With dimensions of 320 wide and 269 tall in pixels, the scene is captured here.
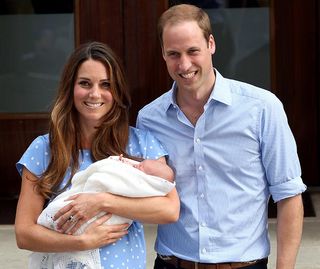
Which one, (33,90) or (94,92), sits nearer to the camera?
(94,92)

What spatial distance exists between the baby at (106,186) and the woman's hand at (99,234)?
18 millimetres

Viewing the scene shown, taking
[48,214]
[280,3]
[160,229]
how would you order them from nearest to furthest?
[48,214], [160,229], [280,3]

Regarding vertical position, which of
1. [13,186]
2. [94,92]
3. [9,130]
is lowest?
[13,186]

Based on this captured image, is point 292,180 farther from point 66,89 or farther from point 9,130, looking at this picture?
point 9,130

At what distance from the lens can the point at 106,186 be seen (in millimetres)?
3195

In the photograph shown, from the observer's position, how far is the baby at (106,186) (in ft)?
10.5

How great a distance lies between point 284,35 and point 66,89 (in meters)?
4.40

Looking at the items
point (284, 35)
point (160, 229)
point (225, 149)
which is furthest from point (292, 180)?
point (284, 35)

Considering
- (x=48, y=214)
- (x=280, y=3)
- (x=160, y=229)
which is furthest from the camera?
(x=280, y=3)

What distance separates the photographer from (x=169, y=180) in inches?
129

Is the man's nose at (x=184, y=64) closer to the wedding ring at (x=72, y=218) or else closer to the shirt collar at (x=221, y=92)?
the shirt collar at (x=221, y=92)

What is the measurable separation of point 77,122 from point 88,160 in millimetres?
165

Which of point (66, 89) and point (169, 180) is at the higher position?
point (66, 89)

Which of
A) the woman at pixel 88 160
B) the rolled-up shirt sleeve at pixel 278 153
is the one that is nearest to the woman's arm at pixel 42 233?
the woman at pixel 88 160
